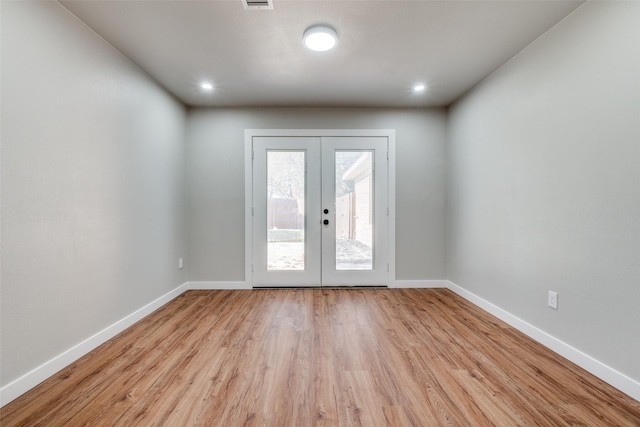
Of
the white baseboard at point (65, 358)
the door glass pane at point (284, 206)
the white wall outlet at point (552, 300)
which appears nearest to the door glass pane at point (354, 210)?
the door glass pane at point (284, 206)

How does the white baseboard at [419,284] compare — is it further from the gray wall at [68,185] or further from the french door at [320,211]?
the gray wall at [68,185]

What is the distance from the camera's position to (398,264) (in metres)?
3.81

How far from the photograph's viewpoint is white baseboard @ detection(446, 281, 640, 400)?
1.61 m

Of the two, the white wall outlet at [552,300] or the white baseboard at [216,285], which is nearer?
the white wall outlet at [552,300]

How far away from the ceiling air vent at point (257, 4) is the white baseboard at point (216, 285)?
10.0 feet

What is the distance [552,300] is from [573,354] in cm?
37

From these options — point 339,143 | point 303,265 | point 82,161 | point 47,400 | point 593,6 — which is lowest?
point 47,400

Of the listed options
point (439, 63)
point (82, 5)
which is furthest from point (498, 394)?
point (82, 5)

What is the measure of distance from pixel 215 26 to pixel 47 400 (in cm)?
264

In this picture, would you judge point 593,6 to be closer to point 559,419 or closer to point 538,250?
point 538,250

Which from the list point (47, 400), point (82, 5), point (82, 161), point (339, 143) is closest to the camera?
point (47, 400)

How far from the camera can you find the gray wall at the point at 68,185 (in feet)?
5.21

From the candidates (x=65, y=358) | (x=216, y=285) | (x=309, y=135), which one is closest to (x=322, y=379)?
(x=65, y=358)

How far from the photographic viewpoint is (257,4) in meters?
1.88
